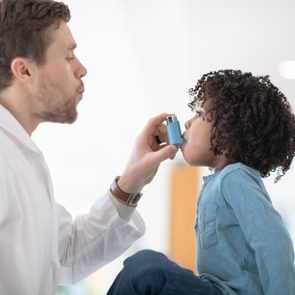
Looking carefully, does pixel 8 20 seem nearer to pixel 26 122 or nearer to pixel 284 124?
pixel 26 122

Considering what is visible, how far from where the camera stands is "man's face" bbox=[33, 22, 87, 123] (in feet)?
3.69

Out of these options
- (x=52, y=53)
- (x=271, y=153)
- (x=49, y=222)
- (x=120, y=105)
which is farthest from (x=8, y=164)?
(x=120, y=105)

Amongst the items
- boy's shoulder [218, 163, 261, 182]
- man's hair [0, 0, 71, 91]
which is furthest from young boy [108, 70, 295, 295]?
man's hair [0, 0, 71, 91]

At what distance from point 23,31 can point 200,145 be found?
19.2 inches

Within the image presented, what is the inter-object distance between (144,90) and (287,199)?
2.04 ft

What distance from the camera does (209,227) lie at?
3.17 feet

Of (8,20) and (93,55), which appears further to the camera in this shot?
(93,55)

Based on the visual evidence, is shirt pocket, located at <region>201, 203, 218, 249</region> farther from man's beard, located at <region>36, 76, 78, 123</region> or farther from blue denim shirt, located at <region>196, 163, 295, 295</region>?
man's beard, located at <region>36, 76, 78, 123</region>

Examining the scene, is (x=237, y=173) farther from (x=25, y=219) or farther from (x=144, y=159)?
(x=25, y=219)

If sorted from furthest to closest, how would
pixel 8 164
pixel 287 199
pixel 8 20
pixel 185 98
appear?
pixel 185 98, pixel 287 199, pixel 8 20, pixel 8 164

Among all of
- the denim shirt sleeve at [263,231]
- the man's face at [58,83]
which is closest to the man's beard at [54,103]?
the man's face at [58,83]

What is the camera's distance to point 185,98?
167cm

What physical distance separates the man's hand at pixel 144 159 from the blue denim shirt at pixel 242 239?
195 millimetres

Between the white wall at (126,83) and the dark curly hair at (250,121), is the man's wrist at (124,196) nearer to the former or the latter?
the dark curly hair at (250,121)
